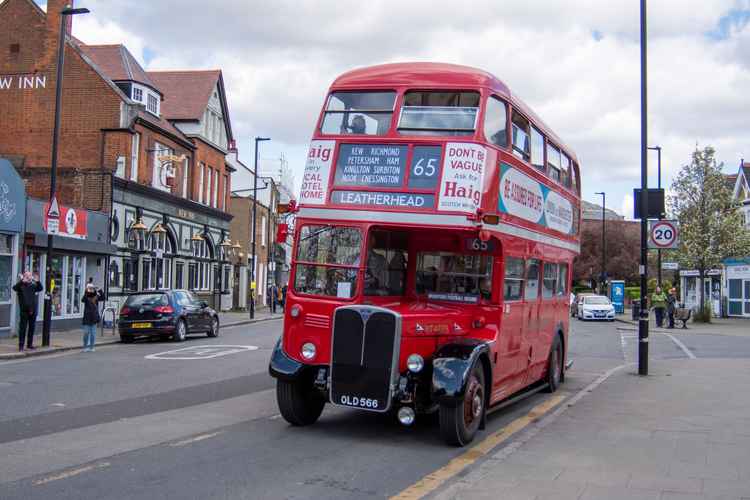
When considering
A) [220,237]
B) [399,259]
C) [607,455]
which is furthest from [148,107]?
[607,455]

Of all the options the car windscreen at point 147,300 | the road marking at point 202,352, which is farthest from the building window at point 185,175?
the road marking at point 202,352

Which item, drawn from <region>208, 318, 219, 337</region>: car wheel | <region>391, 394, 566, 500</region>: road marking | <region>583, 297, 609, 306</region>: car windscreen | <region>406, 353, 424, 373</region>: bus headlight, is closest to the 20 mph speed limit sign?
<region>391, 394, 566, 500</region>: road marking

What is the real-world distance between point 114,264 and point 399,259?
24.1 metres

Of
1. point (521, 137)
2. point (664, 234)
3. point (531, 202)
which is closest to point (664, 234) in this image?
point (664, 234)

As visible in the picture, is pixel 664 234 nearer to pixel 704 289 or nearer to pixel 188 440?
pixel 188 440

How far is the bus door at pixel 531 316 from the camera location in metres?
11.6

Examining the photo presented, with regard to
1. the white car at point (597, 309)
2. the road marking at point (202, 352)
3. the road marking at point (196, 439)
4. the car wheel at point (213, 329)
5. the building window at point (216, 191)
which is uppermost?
the building window at point (216, 191)

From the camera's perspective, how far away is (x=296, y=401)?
31.2ft

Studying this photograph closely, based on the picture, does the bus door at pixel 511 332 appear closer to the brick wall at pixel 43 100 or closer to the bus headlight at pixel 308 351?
the bus headlight at pixel 308 351

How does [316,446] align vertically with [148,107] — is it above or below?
below

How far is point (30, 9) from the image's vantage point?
32.2 meters

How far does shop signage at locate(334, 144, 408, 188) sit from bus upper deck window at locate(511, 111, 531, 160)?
2003mm

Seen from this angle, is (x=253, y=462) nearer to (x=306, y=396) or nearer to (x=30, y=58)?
(x=306, y=396)

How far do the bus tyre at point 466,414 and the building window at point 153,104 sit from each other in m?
31.1
